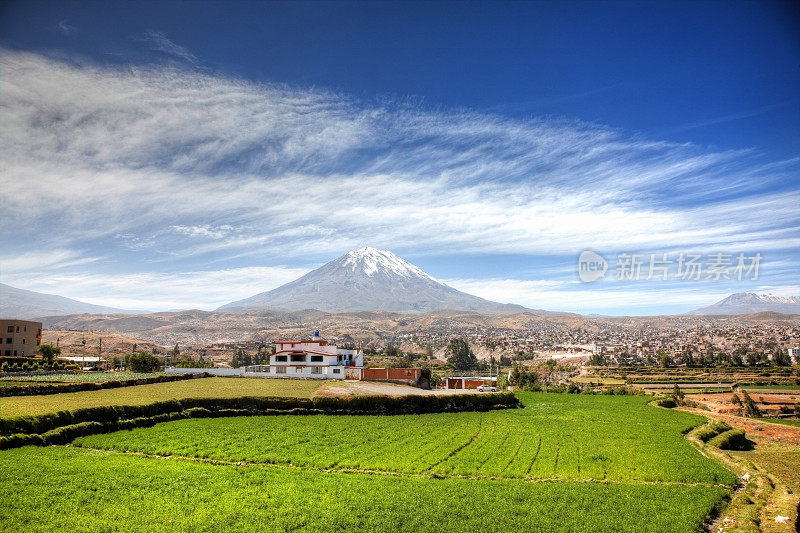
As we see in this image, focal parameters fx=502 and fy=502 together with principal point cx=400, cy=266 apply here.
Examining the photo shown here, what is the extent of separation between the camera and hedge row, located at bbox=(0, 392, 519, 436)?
25.5 meters

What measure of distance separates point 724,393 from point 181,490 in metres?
72.0

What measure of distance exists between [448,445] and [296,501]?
13125 millimetres

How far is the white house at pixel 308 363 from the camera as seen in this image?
211ft

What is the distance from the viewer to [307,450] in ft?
82.3

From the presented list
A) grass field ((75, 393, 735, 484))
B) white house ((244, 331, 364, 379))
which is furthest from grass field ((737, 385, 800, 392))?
white house ((244, 331, 364, 379))

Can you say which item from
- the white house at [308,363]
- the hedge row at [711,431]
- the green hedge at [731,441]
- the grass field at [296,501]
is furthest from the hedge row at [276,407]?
the white house at [308,363]

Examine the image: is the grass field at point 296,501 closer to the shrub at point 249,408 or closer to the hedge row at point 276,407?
the hedge row at point 276,407

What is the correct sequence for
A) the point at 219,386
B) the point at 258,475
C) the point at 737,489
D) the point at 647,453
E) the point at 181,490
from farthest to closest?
1. the point at 219,386
2. the point at 647,453
3. the point at 737,489
4. the point at 258,475
5. the point at 181,490

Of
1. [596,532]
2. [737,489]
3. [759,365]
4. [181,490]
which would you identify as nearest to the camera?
[596,532]

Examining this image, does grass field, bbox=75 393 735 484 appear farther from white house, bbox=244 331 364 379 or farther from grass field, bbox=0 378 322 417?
white house, bbox=244 331 364 379

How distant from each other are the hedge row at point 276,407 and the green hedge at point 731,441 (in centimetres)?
2006

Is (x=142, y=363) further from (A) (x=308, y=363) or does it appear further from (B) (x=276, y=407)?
(B) (x=276, y=407)

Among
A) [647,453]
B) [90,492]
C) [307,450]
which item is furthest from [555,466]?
[90,492]

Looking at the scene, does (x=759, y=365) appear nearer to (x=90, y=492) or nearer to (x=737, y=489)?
(x=737, y=489)
